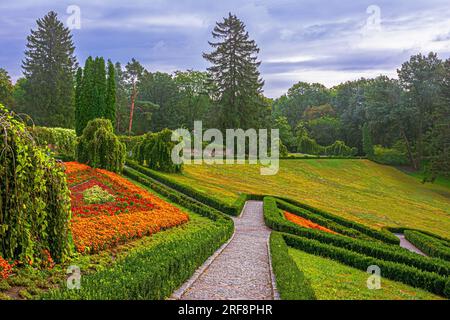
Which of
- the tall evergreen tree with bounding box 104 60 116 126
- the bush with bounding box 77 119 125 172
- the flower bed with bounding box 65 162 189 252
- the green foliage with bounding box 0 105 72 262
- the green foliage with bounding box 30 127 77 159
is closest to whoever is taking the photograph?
the green foliage with bounding box 0 105 72 262

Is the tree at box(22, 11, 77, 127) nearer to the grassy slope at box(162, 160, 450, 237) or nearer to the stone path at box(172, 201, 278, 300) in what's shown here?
the grassy slope at box(162, 160, 450, 237)

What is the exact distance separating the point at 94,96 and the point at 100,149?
16216 millimetres

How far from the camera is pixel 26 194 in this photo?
721 cm

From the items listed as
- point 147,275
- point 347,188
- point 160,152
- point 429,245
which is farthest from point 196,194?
point 347,188

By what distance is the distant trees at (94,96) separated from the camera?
120 ft

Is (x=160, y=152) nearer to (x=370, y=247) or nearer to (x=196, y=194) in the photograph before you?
(x=196, y=194)

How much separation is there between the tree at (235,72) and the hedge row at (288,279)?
1577 inches

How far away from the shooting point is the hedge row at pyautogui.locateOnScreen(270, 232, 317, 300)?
7.66 meters

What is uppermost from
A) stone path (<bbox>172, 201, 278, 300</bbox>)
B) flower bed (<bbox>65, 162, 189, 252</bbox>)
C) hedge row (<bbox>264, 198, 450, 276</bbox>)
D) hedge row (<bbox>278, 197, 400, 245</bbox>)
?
flower bed (<bbox>65, 162, 189, 252</bbox>)

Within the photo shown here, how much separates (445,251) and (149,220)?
11499 millimetres

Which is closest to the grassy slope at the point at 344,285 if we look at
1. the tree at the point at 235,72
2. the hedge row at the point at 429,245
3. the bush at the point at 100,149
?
the hedge row at the point at 429,245

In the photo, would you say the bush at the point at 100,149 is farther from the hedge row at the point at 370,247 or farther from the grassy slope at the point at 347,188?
the hedge row at the point at 370,247

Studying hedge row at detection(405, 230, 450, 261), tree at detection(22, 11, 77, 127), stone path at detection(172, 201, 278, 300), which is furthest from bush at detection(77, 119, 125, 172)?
tree at detection(22, 11, 77, 127)

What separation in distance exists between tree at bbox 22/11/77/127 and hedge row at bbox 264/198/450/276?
1745 inches
